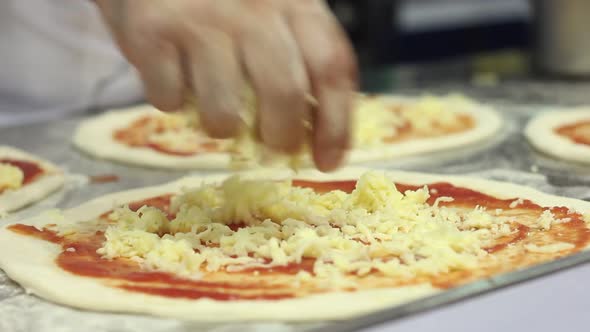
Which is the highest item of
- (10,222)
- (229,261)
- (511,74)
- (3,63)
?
(511,74)

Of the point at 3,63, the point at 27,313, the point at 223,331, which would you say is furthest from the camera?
the point at 3,63

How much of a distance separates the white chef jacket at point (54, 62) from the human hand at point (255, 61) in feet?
5.32

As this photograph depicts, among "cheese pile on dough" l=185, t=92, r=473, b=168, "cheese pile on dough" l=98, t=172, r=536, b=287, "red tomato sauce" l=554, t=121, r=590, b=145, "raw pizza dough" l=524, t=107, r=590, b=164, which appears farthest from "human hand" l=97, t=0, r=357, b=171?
"red tomato sauce" l=554, t=121, r=590, b=145

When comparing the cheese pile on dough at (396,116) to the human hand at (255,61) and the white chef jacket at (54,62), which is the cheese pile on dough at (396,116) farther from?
the white chef jacket at (54,62)

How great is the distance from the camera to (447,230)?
138 cm

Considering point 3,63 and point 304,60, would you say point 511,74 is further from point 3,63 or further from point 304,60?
point 304,60

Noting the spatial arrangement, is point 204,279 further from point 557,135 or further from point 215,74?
point 557,135

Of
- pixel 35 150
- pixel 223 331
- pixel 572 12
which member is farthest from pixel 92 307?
pixel 572 12

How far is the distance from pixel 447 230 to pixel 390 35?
2.62 meters

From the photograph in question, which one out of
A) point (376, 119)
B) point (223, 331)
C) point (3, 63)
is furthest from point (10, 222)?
point (3, 63)

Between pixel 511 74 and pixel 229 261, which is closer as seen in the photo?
pixel 229 261

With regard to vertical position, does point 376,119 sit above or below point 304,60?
above

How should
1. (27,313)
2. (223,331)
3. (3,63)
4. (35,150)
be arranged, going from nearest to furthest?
(223,331), (27,313), (35,150), (3,63)

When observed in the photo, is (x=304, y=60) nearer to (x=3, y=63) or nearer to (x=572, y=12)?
(x=3, y=63)
